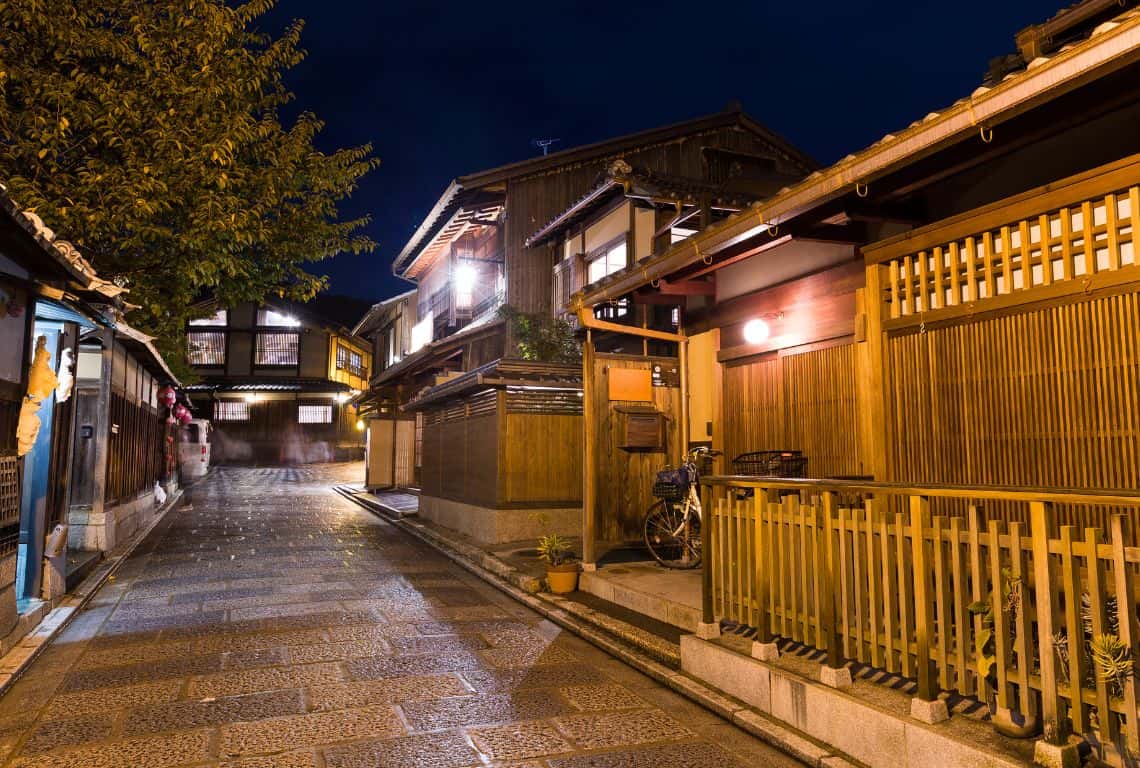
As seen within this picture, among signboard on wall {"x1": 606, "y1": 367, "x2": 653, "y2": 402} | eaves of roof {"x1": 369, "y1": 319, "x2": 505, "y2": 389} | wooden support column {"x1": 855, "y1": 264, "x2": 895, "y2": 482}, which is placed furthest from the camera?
eaves of roof {"x1": 369, "y1": 319, "x2": 505, "y2": 389}

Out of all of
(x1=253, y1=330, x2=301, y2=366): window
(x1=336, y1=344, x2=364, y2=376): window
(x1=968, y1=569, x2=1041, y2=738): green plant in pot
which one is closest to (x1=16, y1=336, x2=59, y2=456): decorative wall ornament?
(x1=968, y1=569, x2=1041, y2=738): green plant in pot

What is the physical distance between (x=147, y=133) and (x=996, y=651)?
14117 millimetres

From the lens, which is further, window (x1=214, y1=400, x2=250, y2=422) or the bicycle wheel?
window (x1=214, y1=400, x2=250, y2=422)

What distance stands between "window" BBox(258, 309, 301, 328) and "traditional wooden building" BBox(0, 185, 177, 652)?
127 ft

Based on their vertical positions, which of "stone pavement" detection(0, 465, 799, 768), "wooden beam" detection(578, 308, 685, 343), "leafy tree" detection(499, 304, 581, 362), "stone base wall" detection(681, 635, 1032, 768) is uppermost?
"leafy tree" detection(499, 304, 581, 362)

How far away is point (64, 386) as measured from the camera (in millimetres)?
9680

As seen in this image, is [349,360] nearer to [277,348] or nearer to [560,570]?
[277,348]

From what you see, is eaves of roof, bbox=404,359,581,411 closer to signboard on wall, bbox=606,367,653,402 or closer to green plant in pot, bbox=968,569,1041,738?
signboard on wall, bbox=606,367,653,402

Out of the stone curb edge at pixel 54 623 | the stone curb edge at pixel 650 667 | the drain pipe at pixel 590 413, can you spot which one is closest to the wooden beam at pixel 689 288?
the drain pipe at pixel 590 413

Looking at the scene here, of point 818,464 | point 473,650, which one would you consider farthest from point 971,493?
point 473,650

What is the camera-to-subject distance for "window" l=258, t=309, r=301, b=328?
2077 inches

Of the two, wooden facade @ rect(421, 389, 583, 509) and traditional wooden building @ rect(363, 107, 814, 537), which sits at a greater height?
traditional wooden building @ rect(363, 107, 814, 537)

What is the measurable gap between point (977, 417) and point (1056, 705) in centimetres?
298

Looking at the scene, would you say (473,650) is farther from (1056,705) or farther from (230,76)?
(230,76)
